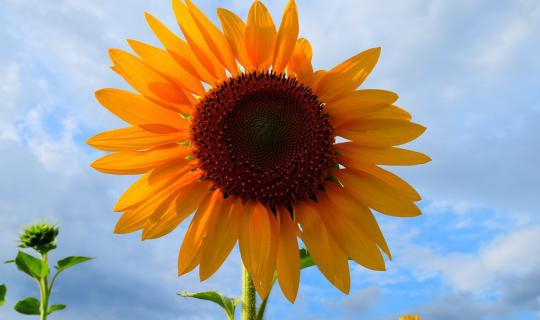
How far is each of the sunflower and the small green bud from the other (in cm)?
185

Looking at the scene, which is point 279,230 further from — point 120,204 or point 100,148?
point 100,148

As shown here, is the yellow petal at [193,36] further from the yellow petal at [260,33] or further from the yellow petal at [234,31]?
the yellow petal at [260,33]

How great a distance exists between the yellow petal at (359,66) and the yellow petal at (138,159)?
129cm

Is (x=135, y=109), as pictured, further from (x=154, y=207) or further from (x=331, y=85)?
(x=331, y=85)

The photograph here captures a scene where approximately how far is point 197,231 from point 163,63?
1187mm

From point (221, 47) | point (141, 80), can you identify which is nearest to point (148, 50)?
point (141, 80)

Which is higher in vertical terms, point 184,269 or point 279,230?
point 279,230

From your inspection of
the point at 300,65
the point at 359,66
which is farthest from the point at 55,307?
the point at 359,66

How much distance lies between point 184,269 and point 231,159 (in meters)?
0.79

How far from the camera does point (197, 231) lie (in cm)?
367

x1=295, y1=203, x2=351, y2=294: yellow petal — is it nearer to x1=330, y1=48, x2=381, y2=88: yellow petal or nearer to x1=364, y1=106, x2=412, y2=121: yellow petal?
x1=364, y1=106, x2=412, y2=121: yellow petal

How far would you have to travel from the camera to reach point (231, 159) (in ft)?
12.1

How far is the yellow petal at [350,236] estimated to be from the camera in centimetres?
372

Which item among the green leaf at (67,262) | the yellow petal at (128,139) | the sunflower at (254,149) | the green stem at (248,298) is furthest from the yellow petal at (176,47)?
the green leaf at (67,262)
